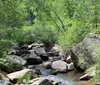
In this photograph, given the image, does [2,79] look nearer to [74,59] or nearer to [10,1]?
[74,59]

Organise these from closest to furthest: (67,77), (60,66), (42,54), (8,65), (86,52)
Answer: (8,65) → (67,77) → (86,52) → (60,66) → (42,54)

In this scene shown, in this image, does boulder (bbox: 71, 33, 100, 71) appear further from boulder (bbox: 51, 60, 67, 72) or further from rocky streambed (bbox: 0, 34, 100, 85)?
boulder (bbox: 51, 60, 67, 72)

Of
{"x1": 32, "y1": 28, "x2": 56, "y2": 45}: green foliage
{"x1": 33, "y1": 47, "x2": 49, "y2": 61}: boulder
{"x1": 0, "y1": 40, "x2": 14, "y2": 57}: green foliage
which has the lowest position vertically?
{"x1": 33, "y1": 47, "x2": 49, "y2": 61}: boulder

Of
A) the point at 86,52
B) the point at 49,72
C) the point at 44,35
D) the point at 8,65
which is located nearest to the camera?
the point at 8,65

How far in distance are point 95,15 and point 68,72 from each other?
19.3ft

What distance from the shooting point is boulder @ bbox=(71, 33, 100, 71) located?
19.0 meters

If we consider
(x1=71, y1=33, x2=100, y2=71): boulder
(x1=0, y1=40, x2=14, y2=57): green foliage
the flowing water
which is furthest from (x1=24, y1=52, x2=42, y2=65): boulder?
(x1=71, y1=33, x2=100, y2=71): boulder

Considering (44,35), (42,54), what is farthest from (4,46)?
(44,35)

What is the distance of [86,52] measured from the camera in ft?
64.4

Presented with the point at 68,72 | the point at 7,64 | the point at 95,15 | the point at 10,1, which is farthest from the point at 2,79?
the point at 95,15

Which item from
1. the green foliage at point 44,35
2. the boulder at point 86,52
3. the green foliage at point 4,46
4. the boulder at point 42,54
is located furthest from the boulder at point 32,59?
the green foliage at point 44,35

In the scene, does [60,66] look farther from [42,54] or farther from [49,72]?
[42,54]

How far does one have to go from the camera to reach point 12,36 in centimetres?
2198

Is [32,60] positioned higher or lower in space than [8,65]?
lower
